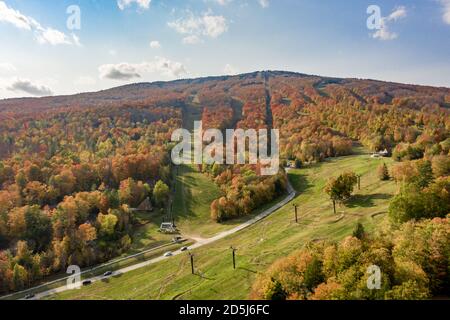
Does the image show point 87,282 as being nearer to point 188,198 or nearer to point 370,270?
point 188,198

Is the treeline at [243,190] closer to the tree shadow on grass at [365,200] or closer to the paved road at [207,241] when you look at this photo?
the paved road at [207,241]

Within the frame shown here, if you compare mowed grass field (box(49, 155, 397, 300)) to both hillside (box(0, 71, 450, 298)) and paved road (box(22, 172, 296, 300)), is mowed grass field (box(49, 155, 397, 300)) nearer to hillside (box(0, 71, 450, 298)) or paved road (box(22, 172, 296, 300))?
hillside (box(0, 71, 450, 298))

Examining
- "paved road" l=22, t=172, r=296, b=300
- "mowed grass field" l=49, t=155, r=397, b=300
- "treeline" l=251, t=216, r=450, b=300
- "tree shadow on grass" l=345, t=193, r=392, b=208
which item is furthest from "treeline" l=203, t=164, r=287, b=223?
"treeline" l=251, t=216, r=450, b=300

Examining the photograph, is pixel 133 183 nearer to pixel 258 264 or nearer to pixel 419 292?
pixel 258 264

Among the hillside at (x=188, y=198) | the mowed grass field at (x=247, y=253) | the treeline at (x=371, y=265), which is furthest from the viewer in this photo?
the hillside at (x=188, y=198)

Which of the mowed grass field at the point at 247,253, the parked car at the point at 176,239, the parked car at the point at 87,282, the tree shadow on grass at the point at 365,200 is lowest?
the parked car at the point at 87,282

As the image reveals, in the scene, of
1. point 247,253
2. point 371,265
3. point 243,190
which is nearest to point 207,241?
point 247,253

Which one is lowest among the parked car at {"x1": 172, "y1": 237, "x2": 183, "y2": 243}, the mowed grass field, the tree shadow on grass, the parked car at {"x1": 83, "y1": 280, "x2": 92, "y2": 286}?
the parked car at {"x1": 83, "y1": 280, "x2": 92, "y2": 286}

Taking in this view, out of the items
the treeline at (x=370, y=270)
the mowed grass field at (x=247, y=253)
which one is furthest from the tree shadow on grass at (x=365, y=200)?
the treeline at (x=370, y=270)
